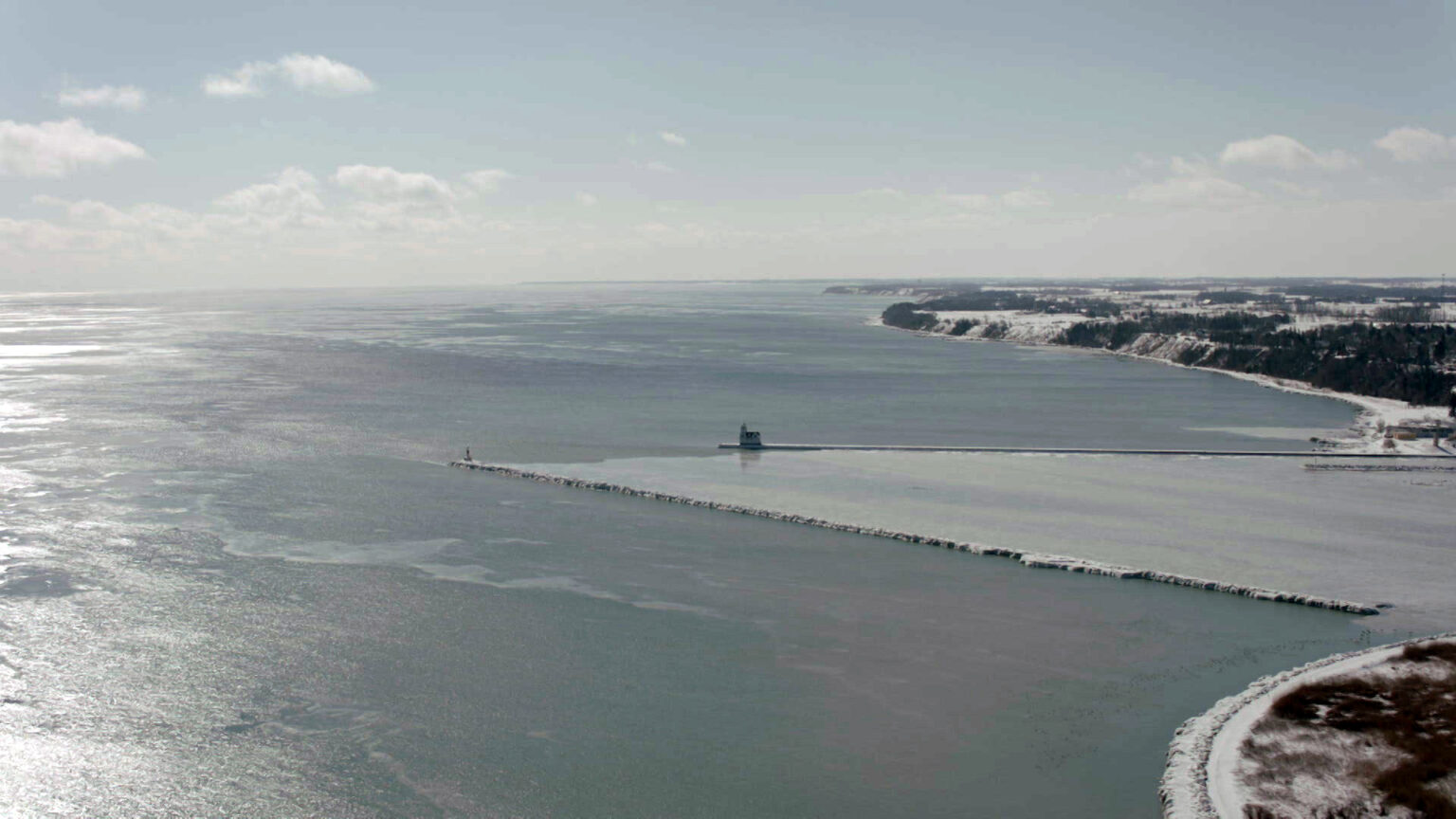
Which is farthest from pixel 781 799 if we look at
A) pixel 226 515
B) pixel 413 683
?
pixel 226 515

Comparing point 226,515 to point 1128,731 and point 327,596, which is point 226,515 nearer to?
point 327,596

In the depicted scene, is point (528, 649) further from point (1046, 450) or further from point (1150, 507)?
point (1046, 450)

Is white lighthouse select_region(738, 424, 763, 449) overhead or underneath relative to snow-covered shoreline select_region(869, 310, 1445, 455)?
underneath

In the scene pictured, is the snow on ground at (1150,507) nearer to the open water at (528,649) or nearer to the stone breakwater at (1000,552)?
the stone breakwater at (1000,552)

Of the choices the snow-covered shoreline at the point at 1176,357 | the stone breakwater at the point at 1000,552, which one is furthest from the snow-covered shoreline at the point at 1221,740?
the snow-covered shoreline at the point at 1176,357

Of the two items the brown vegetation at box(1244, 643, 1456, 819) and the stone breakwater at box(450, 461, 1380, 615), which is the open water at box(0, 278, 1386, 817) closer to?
the stone breakwater at box(450, 461, 1380, 615)

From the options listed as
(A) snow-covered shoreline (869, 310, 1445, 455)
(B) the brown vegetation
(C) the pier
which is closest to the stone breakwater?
(B) the brown vegetation
